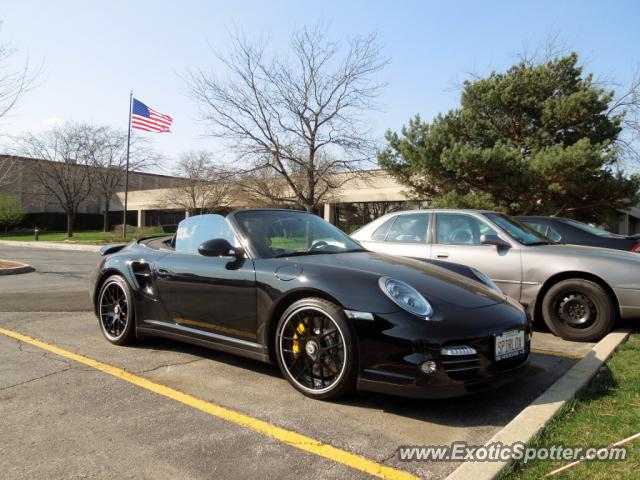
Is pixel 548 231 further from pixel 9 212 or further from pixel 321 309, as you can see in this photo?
pixel 9 212

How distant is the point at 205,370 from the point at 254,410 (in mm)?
1008

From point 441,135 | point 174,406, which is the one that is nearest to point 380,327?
point 174,406

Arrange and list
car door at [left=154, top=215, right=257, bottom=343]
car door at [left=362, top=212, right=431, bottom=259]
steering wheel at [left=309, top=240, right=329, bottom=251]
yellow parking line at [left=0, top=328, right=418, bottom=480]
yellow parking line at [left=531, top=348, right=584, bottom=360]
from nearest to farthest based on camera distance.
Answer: yellow parking line at [left=0, top=328, right=418, bottom=480]
car door at [left=154, top=215, right=257, bottom=343]
steering wheel at [left=309, top=240, right=329, bottom=251]
yellow parking line at [left=531, top=348, right=584, bottom=360]
car door at [left=362, top=212, right=431, bottom=259]

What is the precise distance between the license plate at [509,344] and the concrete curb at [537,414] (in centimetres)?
31

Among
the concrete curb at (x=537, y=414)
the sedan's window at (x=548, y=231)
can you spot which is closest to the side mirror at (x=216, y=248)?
the concrete curb at (x=537, y=414)

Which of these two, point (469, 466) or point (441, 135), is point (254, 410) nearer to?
point (469, 466)

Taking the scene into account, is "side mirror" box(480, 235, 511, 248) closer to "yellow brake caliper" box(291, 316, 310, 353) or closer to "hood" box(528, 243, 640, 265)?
"hood" box(528, 243, 640, 265)

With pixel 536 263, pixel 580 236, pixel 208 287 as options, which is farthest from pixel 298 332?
pixel 580 236

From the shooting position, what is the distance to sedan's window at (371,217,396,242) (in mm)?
6867

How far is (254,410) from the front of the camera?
317cm

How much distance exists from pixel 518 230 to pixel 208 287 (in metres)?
4.12

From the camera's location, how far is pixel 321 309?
128 inches

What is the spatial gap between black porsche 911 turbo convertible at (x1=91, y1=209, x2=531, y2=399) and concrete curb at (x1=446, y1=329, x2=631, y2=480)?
0.26 m

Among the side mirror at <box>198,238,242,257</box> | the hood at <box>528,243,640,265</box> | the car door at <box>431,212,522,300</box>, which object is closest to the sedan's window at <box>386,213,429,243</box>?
the car door at <box>431,212,522,300</box>
